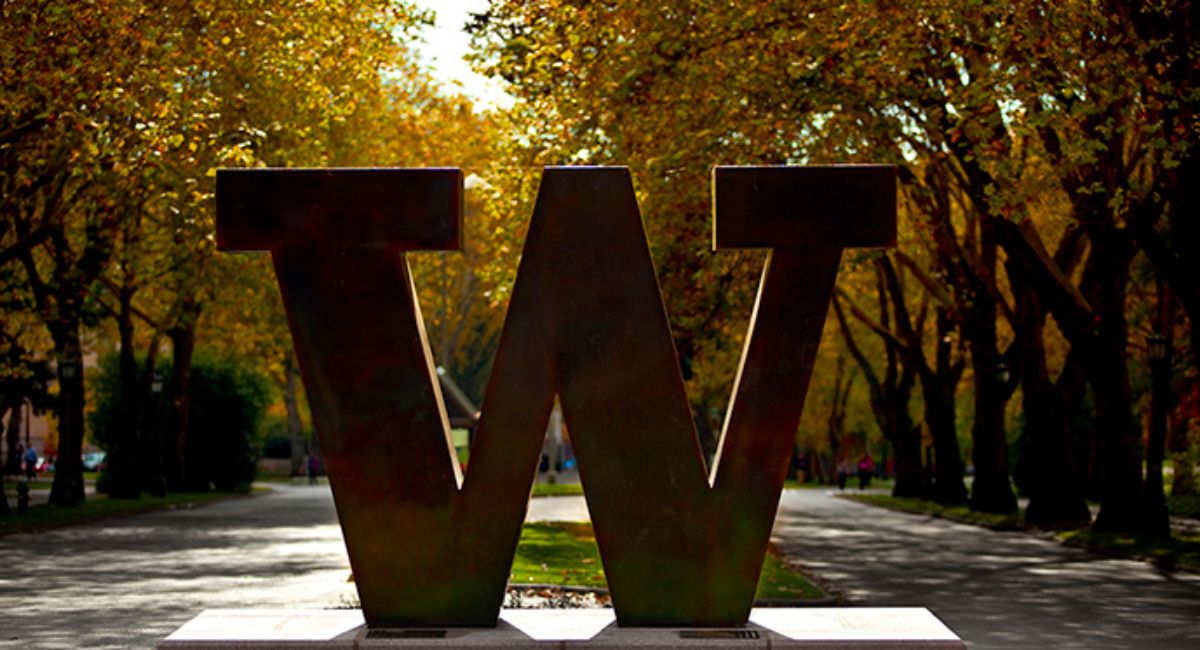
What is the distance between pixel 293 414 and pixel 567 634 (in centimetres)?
6400

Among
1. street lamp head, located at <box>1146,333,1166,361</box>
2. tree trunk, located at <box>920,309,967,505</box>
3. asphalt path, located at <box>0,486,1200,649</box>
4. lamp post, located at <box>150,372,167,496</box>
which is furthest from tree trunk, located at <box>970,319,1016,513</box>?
lamp post, located at <box>150,372,167,496</box>

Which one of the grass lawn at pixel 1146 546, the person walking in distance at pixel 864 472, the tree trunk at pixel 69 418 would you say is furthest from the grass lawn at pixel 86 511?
the person walking in distance at pixel 864 472

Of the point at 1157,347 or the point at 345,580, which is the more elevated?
the point at 1157,347

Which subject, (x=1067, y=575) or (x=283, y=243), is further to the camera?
(x=1067, y=575)

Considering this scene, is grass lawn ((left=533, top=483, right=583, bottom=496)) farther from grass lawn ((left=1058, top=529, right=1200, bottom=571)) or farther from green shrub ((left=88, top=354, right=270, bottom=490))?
grass lawn ((left=1058, top=529, right=1200, bottom=571))

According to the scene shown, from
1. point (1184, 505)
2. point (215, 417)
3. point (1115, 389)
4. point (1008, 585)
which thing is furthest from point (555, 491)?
Answer: point (1008, 585)

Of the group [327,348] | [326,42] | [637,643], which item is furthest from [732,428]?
[326,42]

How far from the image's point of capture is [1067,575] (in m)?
24.1

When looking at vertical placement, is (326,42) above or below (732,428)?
above

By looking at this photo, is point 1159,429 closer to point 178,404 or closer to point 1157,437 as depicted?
point 1157,437

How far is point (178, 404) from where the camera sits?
50.7 m

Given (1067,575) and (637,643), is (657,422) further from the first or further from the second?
(1067,575)

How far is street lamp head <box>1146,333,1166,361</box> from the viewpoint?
33.0 m

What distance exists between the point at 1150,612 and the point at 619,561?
31.0ft
